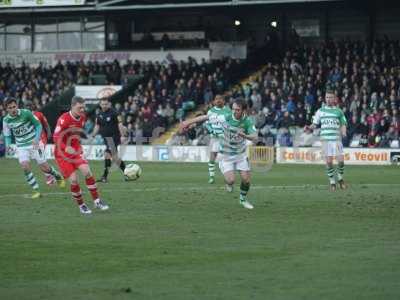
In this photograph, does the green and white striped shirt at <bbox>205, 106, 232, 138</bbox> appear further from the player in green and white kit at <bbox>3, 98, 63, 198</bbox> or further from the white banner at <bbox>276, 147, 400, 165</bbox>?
the white banner at <bbox>276, 147, 400, 165</bbox>

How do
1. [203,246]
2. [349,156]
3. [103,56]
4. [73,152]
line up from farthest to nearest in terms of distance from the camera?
1. [103,56]
2. [349,156]
3. [73,152]
4. [203,246]

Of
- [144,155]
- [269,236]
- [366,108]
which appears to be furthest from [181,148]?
[269,236]

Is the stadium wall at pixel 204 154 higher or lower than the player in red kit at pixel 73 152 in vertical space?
lower

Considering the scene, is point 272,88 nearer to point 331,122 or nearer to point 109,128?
point 109,128

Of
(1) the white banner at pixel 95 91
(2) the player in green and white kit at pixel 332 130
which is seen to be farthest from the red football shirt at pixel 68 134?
(1) the white banner at pixel 95 91

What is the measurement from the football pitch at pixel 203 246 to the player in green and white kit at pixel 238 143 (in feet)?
1.91

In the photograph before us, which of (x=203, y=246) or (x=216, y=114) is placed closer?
(x=203, y=246)

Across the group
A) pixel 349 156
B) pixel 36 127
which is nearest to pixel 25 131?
pixel 36 127

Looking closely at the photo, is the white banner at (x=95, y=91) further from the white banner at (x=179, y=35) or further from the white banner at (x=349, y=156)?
the white banner at (x=349, y=156)

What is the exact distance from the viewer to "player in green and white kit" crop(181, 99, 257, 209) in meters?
19.4

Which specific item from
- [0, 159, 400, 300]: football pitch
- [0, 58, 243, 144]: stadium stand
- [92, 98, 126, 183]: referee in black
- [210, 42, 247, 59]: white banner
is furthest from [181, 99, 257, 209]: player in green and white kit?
[210, 42, 247, 59]: white banner

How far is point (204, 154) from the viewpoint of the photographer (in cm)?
4175

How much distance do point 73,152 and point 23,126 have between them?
17.2 feet

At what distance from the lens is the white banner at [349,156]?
38.1m
